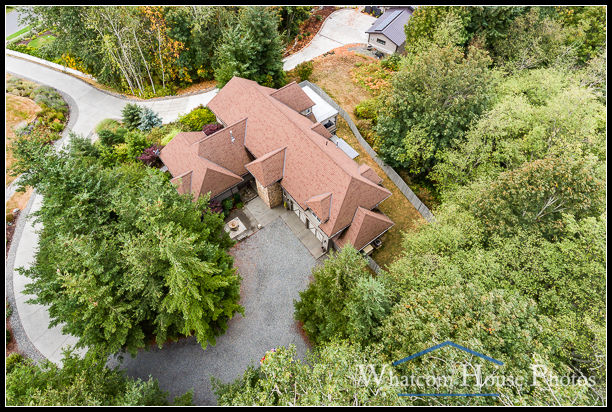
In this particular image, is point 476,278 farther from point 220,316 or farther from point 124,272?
point 124,272

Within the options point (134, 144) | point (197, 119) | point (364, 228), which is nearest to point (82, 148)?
point (134, 144)

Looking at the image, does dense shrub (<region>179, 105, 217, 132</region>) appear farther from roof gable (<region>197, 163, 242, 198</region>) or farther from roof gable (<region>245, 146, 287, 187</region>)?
roof gable (<region>245, 146, 287, 187</region>)

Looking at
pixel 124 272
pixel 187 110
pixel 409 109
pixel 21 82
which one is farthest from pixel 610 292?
pixel 21 82

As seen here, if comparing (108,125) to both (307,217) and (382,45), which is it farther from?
(382,45)

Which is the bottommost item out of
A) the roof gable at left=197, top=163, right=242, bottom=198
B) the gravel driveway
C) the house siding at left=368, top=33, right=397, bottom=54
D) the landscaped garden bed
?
the gravel driveway

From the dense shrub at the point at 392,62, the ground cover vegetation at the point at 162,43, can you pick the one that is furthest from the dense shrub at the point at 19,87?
the dense shrub at the point at 392,62

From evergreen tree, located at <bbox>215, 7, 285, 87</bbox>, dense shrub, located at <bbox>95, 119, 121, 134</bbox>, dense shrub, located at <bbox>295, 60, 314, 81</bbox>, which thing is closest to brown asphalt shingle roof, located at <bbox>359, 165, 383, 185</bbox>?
→ evergreen tree, located at <bbox>215, 7, 285, 87</bbox>
